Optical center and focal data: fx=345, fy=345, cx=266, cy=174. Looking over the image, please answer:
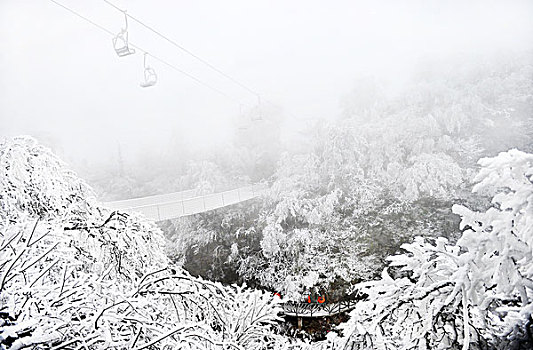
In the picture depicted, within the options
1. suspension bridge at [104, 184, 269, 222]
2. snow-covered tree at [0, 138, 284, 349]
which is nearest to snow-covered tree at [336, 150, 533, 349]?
snow-covered tree at [0, 138, 284, 349]

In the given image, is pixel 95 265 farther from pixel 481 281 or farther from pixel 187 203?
pixel 187 203

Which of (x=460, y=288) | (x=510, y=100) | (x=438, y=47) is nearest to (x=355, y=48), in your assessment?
(x=438, y=47)

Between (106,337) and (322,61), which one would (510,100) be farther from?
(106,337)

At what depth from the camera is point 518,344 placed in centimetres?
78

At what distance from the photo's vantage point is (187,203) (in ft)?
28.6

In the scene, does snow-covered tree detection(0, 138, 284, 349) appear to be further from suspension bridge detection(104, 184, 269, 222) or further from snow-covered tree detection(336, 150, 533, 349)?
suspension bridge detection(104, 184, 269, 222)

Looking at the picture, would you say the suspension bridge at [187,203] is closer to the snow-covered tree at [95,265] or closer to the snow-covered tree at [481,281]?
the snow-covered tree at [95,265]

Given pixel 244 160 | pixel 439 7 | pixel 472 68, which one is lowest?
pixel 244 160

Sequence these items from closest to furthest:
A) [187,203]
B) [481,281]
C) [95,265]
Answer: [481,281] → [95,265] → [187,203]

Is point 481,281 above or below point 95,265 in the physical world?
above

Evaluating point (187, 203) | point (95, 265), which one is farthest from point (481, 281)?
point (187, 203)

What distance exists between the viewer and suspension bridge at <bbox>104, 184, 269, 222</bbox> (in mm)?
8219

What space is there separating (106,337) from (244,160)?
12083mm

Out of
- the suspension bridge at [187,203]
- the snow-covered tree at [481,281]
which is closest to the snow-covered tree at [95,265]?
the snow-covered tree at [481,281]
